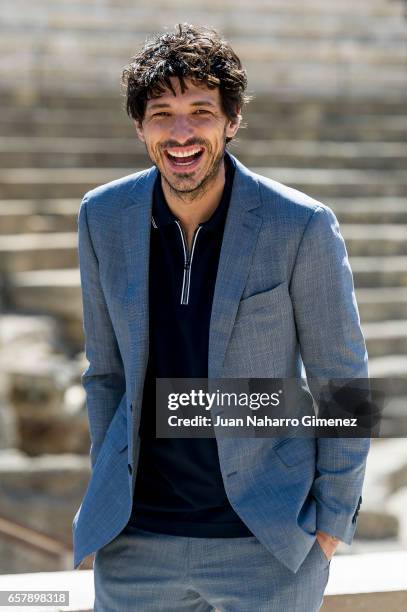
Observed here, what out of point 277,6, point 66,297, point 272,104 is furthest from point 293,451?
point 277,6

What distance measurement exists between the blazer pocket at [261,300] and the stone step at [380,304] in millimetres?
6214

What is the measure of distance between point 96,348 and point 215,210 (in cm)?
37

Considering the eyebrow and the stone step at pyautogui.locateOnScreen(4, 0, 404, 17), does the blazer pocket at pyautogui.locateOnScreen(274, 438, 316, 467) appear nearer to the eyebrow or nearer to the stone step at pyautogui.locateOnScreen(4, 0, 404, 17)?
the eyebrow

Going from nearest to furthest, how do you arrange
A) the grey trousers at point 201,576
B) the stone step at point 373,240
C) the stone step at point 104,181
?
the grey trousers at point 201,576 < the stone step at point 373,240 < the stone step at point 104,181

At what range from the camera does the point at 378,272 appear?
27.9 feet

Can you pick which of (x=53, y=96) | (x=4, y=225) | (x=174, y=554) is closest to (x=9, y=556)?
(x=174, y=554)

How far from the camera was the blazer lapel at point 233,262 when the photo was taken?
6.28 feet

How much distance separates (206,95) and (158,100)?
0.29ft

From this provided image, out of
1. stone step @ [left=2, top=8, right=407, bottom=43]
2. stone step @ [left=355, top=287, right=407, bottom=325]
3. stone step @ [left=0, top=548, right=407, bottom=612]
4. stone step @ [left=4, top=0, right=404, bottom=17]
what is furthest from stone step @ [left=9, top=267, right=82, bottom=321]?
stone step @ [left=0, top=548, right=407, bottom=612]

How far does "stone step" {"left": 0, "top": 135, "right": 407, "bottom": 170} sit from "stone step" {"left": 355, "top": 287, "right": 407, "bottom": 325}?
2064 millimetres

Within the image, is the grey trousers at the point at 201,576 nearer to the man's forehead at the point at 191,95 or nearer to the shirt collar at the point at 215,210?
the shirt collar at the point at 215,210

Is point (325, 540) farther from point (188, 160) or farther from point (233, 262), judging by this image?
point (188, 160)


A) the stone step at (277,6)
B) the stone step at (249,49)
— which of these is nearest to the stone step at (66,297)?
the stone step at (249,49)

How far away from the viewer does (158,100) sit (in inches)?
77.4
